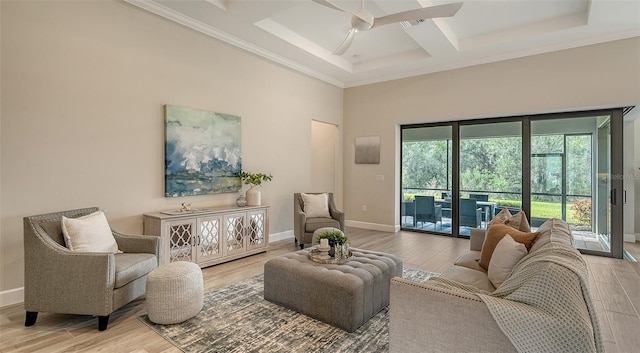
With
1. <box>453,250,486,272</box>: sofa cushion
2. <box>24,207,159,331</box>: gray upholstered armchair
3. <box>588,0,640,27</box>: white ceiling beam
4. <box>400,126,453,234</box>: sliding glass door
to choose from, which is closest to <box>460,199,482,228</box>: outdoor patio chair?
<box>400,126,453,234</box>: sliding glass door

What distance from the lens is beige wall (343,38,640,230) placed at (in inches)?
178

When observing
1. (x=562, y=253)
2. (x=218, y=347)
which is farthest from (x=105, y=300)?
(x=562, y=253)

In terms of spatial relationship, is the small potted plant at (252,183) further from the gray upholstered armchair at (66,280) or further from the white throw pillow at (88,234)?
the gray upholstered armchair at (66,280)

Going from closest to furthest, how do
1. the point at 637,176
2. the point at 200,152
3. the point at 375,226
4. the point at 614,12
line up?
the point at 614,12 < the point at 200,152 < the point at 637,176 < the point at 375,226

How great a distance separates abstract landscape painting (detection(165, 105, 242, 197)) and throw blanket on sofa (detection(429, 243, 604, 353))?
153 inches

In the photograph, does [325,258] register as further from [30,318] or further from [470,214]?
[470,214]

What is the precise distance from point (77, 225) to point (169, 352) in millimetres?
1471

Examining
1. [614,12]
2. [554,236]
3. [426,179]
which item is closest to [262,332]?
[554,236]

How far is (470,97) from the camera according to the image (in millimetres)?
5668

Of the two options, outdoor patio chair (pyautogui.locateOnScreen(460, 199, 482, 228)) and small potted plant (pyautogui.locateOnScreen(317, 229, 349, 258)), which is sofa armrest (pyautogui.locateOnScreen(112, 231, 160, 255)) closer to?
small potted plant (pyautogui.locateOnScreen(317, 229, 349, 258))

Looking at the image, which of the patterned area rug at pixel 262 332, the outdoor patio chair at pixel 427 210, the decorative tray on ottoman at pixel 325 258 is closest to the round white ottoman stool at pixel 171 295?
the patterned area rug at pixel 262 332

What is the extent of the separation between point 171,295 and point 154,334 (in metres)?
0.30

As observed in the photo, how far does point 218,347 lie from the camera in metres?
2.23

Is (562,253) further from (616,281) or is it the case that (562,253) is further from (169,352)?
(616,281)
